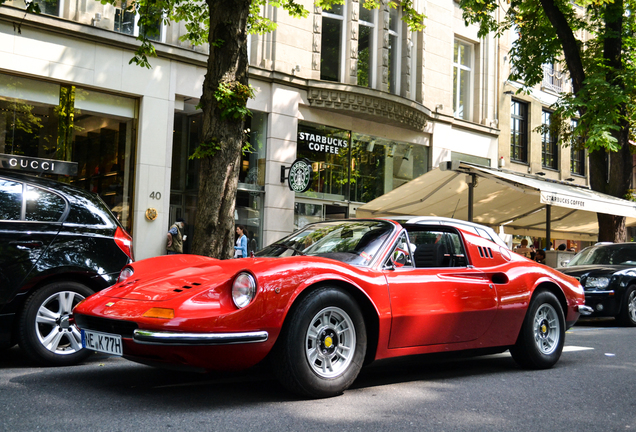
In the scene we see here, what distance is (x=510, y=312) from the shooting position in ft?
17.9

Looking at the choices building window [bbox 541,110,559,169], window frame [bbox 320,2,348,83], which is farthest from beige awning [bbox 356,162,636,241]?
building window [bbox 541,110,559,169]

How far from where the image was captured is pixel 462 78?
934 inches

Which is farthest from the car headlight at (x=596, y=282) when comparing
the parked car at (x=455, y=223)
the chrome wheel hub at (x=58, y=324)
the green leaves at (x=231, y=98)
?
the chrome wheel hub at (x=58, y=324)

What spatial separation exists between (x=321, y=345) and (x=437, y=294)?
1.19 metres

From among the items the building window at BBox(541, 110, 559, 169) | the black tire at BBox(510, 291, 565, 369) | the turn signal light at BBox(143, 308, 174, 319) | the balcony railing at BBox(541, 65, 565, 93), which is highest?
the balcony railing at BBox(541, 65, 565, 93)

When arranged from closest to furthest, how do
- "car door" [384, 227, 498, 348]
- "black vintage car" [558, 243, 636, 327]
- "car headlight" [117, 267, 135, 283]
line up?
"car door" [384, 227, 498, 348] < "car headlight" [117, 267, 135, 283] < "black vintage car" [558, 243, 636, 327]

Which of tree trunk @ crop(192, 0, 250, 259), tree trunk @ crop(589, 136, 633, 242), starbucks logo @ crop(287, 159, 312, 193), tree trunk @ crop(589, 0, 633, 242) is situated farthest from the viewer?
starbucks logo @ crop(287, 159, 312, 193)

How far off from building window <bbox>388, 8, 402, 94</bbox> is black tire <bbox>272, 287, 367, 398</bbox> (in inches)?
667

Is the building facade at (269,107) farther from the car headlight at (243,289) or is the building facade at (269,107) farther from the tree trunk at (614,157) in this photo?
the car headlight at (243,289)

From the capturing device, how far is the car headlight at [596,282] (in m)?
10.5

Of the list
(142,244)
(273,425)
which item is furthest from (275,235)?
(273,425)

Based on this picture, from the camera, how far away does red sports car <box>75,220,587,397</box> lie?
3.81 m

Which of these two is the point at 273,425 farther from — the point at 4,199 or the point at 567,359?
the point at 567,359

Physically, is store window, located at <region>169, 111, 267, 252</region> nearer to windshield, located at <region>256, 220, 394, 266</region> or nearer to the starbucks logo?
the starbucks logo
